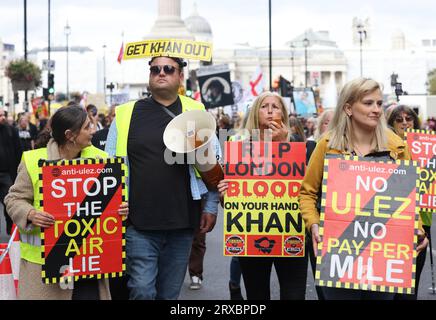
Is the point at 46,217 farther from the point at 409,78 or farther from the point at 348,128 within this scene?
the point at 409,78

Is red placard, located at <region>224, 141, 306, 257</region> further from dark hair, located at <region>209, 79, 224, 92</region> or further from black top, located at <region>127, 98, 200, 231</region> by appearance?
dark hair, located at <region>209, 79, 224, 92</region>

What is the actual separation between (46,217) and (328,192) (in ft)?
4.71

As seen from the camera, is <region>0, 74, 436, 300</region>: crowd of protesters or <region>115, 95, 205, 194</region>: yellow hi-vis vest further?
<region>115, 95, 205, 194</region>: yellow hi-vis vest

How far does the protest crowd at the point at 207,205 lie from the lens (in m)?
4.60

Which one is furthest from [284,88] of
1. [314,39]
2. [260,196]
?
[314,39]

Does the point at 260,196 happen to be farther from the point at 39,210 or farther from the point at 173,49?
the point at 39,210

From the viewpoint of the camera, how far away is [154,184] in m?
5.41

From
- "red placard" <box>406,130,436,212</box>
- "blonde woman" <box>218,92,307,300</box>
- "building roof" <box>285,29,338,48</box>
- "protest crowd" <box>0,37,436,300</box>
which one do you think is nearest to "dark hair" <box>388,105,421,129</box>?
"red placard" <box>406,130,436,212</box>

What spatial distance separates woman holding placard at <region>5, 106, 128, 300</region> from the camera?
16.6ft

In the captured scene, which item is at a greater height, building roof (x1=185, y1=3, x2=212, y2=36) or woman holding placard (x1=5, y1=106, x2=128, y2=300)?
building roof (x1=185, y1=3, x2=212, y2=36)

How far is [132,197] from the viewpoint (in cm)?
540

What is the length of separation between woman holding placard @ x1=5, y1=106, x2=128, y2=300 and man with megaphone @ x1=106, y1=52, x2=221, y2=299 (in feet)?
0.79

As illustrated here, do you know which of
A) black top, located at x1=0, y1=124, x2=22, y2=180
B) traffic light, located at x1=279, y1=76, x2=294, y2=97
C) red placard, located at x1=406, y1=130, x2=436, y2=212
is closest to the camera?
red placard, located at x1=406, y1=130, x2=436, y2=212
